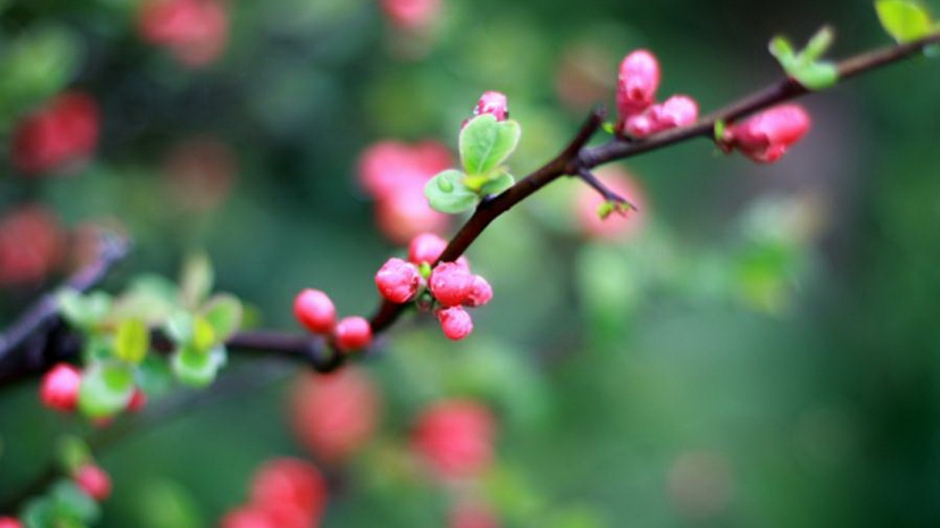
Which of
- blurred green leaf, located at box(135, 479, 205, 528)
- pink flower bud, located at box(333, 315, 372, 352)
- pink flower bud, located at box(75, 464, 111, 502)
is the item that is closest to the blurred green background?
blurred green leaf, located at box(135, 479, 205, 528)

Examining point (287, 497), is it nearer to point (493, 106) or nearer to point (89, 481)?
point (89, 481)

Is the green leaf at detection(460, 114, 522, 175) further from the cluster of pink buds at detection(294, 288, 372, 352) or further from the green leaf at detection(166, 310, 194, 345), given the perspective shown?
the green leaf at detection(166, 310, 194, 345)

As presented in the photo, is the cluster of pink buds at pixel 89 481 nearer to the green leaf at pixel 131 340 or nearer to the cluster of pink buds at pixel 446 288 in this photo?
the green leaf at pixel 131 340

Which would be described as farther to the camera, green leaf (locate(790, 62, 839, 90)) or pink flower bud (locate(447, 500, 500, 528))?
pink flower bud (locate(447, 500, 500, 528))

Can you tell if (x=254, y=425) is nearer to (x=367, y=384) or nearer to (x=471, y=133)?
(x=367, y=384)

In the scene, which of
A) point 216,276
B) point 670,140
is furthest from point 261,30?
point 670,140

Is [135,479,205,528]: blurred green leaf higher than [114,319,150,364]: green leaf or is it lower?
lower

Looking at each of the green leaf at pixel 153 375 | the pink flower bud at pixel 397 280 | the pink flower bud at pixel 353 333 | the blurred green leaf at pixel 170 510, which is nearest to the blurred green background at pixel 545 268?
the blurred green leaf at pixel 170 510

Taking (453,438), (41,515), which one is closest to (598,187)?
(41,515)
